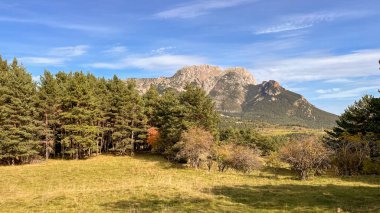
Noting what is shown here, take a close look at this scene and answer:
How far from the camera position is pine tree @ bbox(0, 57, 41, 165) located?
4697cm

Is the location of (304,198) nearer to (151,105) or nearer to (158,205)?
(158,205)

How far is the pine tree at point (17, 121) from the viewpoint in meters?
47.0

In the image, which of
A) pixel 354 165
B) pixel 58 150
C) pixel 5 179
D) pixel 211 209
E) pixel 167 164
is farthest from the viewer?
pixel 58 150

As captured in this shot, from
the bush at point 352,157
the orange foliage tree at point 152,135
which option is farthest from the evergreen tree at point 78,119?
the bush at point 352,157

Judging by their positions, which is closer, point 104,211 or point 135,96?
point 104,211

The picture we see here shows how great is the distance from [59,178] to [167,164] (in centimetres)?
1965

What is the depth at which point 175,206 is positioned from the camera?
62.0ft

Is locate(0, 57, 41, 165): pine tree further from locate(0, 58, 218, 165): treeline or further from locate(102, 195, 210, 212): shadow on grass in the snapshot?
locate(102, 195, 210, 212): shadow on grass

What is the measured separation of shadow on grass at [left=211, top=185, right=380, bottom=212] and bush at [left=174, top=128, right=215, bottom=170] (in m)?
20.0

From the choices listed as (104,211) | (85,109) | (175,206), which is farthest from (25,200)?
(85,109)

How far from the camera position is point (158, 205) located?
19.3m

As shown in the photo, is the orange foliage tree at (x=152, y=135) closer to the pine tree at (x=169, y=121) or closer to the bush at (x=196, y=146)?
the pine tree at (x=169, y=121)

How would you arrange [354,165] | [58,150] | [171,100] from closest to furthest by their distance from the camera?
[354,165], [171,100], [58,150]

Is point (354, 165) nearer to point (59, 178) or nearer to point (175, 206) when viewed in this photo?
point (175, 206)
